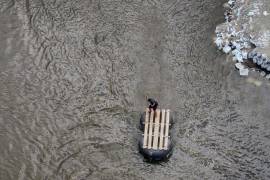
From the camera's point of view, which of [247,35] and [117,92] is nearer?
[117,92]

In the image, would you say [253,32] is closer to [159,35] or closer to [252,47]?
[252,47]

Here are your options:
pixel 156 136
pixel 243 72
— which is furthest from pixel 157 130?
pixel 243 72

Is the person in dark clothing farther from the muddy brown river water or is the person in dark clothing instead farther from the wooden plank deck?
the muddy brown river water

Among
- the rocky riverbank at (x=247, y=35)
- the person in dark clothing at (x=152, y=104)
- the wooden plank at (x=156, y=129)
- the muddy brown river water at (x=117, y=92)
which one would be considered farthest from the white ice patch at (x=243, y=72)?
the person in dark clothing at (x=152, y=104)

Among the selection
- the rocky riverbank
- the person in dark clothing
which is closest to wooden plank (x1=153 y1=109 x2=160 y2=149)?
the person in dark clothing

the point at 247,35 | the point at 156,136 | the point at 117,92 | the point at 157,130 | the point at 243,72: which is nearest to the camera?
the point at 156,136

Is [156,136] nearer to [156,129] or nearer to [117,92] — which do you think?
[156,129]
